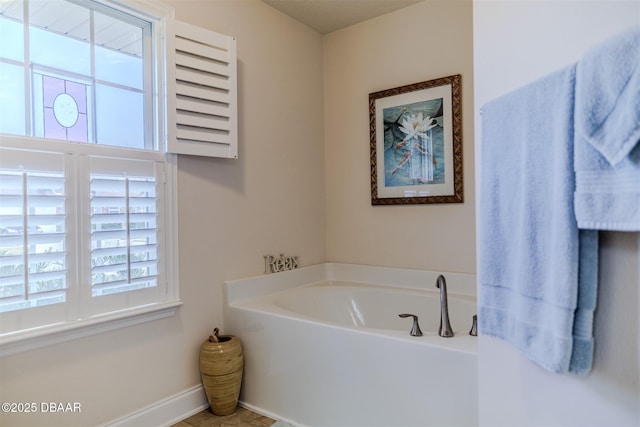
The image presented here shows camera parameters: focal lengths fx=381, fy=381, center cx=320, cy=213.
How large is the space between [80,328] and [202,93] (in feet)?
4.48

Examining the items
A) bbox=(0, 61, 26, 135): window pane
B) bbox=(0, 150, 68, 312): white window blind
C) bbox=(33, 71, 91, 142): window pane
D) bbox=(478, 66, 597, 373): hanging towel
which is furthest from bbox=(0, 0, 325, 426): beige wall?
bbox=(478, 66, 597, 373): hanging towel

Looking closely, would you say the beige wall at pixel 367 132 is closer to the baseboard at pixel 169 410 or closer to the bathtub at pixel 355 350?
the bathtub at pixel 355 350

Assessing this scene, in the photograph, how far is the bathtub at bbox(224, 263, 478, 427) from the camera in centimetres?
157

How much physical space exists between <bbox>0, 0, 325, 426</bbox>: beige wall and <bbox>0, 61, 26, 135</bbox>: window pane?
0.75 m

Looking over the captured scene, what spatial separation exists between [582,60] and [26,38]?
206 cm

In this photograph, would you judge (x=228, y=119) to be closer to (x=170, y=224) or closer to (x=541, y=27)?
(x=170, y=224)

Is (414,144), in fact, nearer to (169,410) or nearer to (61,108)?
(61,108)

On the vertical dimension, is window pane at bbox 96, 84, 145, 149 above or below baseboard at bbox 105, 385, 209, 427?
above

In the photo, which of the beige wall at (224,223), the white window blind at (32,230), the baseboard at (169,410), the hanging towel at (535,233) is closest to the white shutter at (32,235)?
the white window blind at (32,230)

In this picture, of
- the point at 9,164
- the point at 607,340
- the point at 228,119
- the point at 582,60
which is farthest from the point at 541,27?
the point at 9,164

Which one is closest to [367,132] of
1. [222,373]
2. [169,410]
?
[222,373]

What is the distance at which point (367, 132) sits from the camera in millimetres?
2984

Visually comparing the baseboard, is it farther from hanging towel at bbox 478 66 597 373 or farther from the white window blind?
hanging towel at bbox 478 66 597 373

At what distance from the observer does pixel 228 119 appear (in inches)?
91.8
